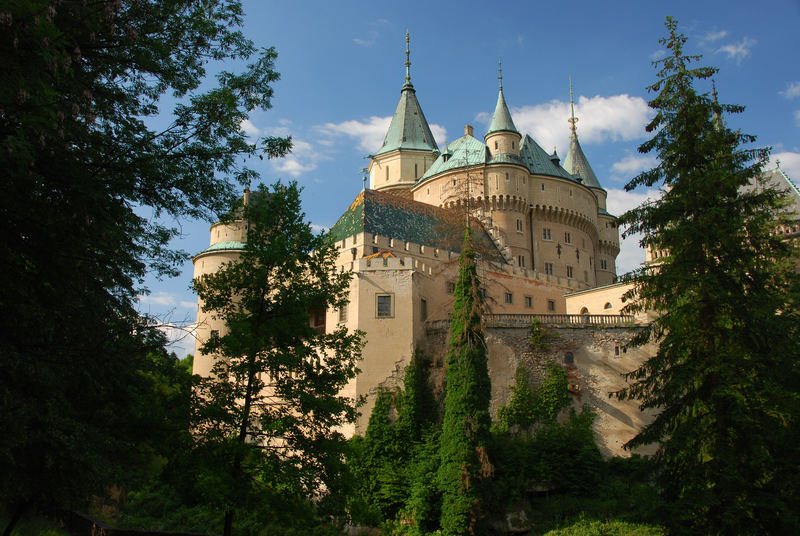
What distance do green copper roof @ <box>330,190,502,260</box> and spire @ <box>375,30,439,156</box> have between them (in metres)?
14.6

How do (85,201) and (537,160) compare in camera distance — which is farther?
(537,160)

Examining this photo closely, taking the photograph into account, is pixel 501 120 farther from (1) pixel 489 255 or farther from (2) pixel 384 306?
(2) pixel 384 306

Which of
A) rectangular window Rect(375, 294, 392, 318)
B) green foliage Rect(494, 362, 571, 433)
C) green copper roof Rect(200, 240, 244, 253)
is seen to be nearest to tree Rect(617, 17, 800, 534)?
green foliage Rect(494, 362, 571, 433)

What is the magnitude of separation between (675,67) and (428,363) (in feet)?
56.0

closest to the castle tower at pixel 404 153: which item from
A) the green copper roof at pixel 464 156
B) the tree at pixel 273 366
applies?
the green copper roof at pixel 464 156

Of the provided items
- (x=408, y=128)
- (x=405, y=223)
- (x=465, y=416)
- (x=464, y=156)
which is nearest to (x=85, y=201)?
(x=465, y=416)

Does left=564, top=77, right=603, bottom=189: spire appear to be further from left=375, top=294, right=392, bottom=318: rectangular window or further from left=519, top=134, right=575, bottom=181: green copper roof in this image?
left=375, top=294, right=392, bottom=318: rectangular window

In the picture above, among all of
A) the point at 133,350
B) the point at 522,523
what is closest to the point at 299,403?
the point at 133,350

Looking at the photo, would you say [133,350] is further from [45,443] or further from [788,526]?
[788,526]

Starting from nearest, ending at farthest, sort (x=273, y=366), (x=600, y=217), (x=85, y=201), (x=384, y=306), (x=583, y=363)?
(x=85, y=201)
(x=273, y=366)
(x=384, y=306)
(x=583, y=363)
(x=600, y=217)

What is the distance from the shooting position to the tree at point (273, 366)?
1480 centimetres

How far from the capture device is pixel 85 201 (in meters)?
10.1

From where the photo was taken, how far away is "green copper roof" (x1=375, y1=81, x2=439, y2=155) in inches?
2271

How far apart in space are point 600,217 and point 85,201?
169ft
